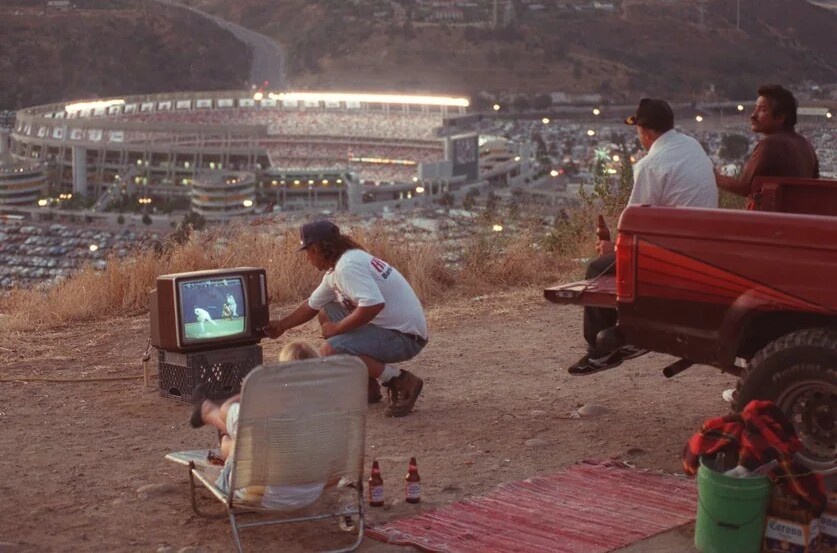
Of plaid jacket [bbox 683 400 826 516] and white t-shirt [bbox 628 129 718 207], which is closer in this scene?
plaid jacket [bbox 683 400 826 516]

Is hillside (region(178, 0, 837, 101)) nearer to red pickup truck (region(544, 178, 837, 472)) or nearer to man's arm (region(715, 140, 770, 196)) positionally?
man's arm (region(715, 140, 770, 196))

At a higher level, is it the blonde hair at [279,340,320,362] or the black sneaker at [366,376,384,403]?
Result: the blonde hair at [279,340,320,362]

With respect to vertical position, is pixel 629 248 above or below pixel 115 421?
above

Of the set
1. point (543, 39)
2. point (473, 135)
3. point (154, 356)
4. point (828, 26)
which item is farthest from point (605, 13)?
point (154, 356)

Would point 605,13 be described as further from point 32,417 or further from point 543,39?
point 32,417

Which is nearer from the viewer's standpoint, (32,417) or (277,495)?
(277,495)

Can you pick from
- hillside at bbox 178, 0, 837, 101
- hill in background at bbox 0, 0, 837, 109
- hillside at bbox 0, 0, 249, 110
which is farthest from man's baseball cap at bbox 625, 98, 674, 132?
hillside at bbox 0, 0, 249, 110
